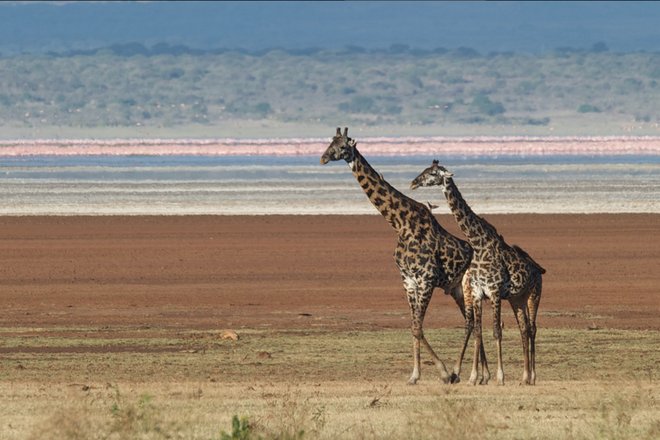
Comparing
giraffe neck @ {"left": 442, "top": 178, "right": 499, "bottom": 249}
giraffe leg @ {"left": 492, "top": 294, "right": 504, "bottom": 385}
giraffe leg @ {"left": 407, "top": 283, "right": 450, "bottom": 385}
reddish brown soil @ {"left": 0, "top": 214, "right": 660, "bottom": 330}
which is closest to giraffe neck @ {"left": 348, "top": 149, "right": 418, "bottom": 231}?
giraffe neck @ {"left": 442, "top": 178, "right": 499, "bottom": 249}

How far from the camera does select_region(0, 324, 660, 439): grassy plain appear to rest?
551 inches

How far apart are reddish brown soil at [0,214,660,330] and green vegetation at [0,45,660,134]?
319 ft

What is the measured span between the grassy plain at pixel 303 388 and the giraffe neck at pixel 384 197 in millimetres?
1642

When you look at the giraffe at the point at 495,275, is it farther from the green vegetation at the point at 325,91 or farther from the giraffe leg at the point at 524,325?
the green vegetation at the point at 325,91

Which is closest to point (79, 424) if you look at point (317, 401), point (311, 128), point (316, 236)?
point (317, 401)

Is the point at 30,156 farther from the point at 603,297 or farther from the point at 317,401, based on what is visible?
the point at 317,401

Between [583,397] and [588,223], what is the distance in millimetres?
24354

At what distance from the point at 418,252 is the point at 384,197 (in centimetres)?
80

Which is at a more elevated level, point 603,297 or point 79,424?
point 79,424

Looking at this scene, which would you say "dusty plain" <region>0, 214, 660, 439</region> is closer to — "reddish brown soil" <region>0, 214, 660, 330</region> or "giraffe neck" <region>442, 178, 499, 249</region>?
"reddish brown soil" <region>0, 214, 660, 330</region>

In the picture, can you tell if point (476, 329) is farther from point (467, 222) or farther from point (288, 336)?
point (288, 336)

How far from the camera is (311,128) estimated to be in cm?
13425

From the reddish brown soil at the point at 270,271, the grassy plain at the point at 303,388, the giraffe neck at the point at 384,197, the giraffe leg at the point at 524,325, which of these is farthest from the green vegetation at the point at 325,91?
the giraffe leg at the point at 524,325

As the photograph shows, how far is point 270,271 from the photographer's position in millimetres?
30812
